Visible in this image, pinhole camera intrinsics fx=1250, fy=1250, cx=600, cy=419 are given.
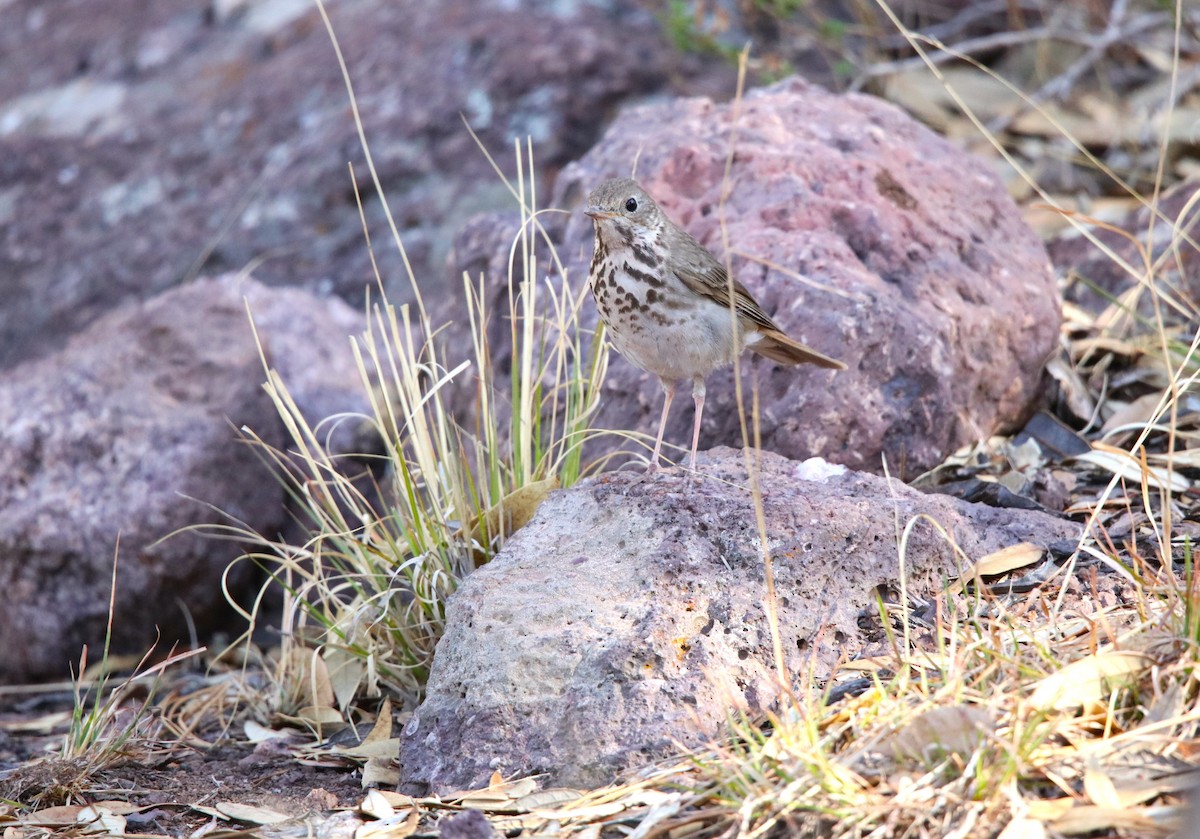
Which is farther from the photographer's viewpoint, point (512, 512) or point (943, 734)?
point (512, 512)

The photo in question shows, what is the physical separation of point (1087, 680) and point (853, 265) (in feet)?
5.92

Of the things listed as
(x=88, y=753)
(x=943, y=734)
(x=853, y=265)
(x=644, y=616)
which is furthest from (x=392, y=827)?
(x=853, y=265)

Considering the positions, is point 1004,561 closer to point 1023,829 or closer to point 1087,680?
point 1087,680

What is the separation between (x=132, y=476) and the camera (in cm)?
470

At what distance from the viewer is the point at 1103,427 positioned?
4270 millimetres

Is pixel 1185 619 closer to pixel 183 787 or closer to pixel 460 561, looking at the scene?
pixel 460 561

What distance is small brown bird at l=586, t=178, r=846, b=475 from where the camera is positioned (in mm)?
3463

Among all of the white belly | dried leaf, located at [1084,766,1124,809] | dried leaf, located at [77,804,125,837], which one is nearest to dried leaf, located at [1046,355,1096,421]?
the white belly

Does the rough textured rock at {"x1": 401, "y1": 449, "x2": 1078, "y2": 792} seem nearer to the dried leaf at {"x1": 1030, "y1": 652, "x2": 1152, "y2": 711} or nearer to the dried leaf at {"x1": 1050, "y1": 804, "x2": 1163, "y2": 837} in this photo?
the dried leaf at {"x1": 1030, "y1": 652, "x2": 1152, "y2": 711}

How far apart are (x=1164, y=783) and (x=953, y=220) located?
245 cm

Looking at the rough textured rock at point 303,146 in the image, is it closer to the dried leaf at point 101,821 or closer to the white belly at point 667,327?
the white belly at point 667,327

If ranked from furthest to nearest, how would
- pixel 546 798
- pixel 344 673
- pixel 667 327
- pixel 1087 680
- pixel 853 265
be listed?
pixel 853 265
pixel 344 673
pixel 667 327
pixel 546 798
pixel 1087 680

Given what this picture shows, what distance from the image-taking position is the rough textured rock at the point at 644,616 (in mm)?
2756

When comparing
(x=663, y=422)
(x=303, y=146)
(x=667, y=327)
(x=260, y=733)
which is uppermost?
(x=303, y=146)
